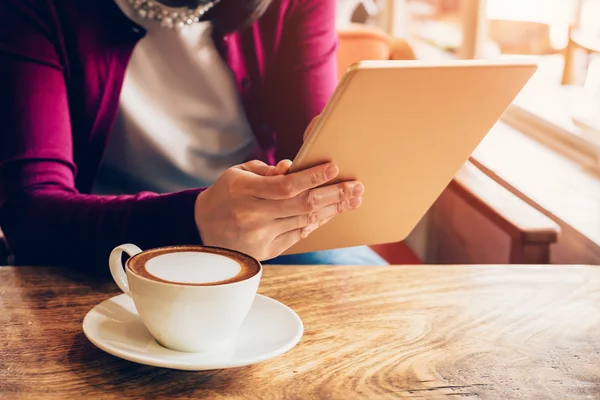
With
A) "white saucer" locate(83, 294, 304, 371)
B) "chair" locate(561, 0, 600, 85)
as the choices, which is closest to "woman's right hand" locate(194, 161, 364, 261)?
"white saucer" locate(83, 294, 304, 371)

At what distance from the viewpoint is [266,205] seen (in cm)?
80

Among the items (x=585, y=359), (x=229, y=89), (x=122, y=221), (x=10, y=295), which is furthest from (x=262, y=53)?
(x=585, y=359)

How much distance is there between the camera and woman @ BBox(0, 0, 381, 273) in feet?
2.72

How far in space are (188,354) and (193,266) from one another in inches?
2.9

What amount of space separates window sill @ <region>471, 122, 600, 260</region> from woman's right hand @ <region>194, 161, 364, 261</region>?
649 millimetres

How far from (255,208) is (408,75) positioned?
0.73ft

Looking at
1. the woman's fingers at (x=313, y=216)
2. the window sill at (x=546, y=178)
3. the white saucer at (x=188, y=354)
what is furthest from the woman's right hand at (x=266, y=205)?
the window sill at (x=546, y=178)

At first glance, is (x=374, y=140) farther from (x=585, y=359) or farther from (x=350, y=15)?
(x=350, y=15)

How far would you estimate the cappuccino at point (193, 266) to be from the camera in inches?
23.4

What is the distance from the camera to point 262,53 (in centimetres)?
132

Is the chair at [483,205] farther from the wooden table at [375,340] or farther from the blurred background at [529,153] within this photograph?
the wooden table at [375,340]

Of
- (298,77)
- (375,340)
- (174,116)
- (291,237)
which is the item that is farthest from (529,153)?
(375,340)

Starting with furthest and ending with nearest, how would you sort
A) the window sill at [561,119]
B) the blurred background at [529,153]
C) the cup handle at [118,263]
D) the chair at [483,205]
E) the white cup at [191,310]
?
1. the window sill at [561,119]
2. the blurred background at [529,153]
3. the chair at [483,205]
4. the cup handle at [118,263]
5. the white cup at [191,310]

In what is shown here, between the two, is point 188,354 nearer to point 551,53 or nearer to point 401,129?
point 401,129
